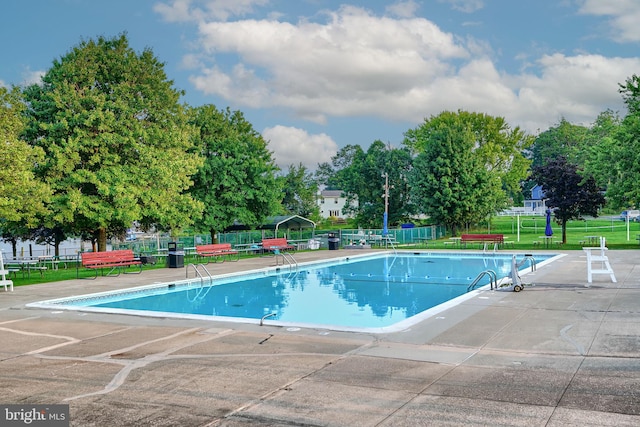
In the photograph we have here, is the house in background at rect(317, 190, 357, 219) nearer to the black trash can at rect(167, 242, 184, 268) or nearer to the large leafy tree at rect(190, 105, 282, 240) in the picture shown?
the large leafy tree at rect(190, 105, 282, 240)

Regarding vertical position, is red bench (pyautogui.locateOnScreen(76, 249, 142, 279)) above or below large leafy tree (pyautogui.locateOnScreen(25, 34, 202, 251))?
below

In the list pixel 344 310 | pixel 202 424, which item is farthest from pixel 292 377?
pixel 344 310

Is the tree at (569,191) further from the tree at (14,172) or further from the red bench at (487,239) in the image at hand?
the tree at (14,172)

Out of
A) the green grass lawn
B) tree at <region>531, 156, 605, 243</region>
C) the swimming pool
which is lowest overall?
the swimming pool

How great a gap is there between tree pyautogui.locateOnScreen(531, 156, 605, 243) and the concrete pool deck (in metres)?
25.4

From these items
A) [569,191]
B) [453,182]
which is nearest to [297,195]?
[453,182]

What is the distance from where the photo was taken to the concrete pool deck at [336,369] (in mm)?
5500

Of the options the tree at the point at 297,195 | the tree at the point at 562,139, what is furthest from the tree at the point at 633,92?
the tree at the point at 562,139

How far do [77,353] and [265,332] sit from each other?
291 cm

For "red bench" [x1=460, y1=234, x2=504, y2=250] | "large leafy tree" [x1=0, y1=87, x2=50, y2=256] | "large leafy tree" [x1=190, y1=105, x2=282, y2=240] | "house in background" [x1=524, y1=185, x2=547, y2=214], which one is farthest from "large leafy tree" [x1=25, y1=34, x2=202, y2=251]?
"house in background" [x1=524, y1=185, x2=547, y2=214]

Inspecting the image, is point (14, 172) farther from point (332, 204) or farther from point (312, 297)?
point (332, 204)

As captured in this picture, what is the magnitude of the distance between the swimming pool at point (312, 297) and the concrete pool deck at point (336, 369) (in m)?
1.16

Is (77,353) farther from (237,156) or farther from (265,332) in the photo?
(237,156)

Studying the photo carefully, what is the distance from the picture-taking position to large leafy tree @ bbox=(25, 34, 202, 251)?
24.5m
